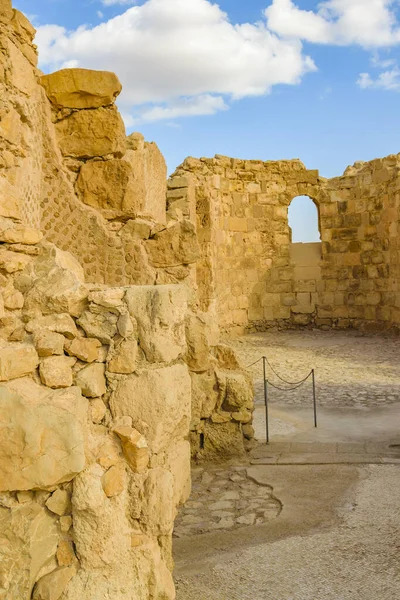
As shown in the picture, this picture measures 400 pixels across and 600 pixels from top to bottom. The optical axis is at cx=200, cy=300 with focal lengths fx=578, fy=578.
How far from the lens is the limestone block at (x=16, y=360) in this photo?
236cm

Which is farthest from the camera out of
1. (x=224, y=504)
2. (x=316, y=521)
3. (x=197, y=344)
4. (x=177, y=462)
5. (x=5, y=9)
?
(x=197, y=344)

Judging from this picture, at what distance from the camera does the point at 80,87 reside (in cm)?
480

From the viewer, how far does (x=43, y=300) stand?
2674 millimetres

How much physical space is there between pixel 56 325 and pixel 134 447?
25.3 inches

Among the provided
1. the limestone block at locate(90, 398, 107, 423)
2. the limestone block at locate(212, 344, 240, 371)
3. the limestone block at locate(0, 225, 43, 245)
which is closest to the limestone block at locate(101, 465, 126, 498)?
the limestone block at locate(90, 398, 107, 423)

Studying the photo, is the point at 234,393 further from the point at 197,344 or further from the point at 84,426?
the point at 84,426

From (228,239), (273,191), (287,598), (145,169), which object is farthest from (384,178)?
(287,598)

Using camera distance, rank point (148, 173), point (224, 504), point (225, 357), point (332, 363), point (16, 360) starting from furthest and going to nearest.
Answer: point (332, 363) < point (225, 357) < point (148, 173) < point (224, 504) < point (16, 360)

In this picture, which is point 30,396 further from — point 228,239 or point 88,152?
point 228,239

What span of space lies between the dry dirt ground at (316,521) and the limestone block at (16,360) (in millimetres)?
1547

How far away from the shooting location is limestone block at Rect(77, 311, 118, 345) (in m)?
2.61

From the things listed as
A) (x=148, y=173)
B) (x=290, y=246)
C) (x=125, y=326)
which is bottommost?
(x=125, y=326)

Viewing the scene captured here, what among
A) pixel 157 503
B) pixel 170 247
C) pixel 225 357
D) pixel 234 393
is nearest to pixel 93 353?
pixel 157 503

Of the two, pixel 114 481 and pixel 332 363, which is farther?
pixel 332 363
